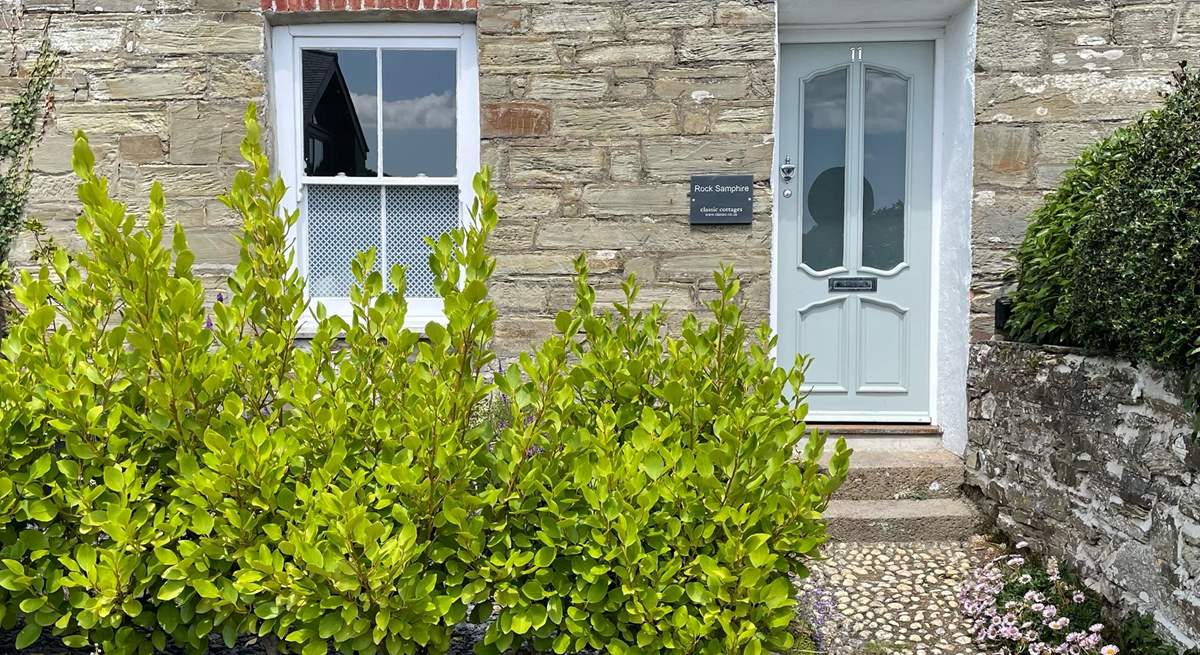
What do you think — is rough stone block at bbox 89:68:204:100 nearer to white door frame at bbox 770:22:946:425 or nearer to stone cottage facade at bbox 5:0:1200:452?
stone cottage facade at bbox 5:0:1200:452

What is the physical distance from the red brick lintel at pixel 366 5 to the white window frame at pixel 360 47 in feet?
0.43

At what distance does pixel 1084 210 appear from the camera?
12.0ft

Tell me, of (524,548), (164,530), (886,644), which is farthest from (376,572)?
(886,644)

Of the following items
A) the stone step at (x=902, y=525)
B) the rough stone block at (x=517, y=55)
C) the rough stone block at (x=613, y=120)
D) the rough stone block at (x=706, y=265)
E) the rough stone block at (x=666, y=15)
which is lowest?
the stone step at (x=902, y=525)

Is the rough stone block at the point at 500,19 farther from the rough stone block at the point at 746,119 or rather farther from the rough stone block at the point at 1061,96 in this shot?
the rough stone block at the point at 1061,96

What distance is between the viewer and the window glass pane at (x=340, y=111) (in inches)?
195

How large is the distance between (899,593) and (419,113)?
366cm

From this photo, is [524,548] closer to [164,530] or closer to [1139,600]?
[164,530]

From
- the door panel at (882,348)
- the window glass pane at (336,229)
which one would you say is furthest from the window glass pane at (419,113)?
the door panel at (882,348)

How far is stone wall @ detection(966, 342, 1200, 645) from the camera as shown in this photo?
Answer: 9.68 feet

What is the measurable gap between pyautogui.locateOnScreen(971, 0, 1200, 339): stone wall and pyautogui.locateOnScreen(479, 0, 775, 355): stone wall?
1188 millimetres

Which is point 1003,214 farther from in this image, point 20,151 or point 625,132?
point 20,151

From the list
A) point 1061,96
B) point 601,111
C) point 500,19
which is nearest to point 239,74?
point 500,19

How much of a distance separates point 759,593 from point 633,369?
0.81 metres
